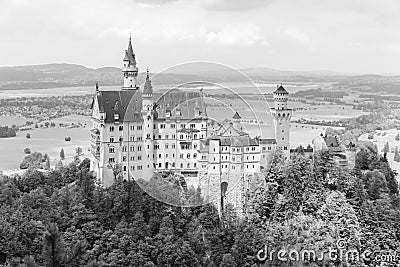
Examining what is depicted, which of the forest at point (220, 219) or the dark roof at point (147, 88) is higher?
the dark roof at point (147, 88)

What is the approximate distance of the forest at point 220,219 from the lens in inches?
1339

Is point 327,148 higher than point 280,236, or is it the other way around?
point 327,148

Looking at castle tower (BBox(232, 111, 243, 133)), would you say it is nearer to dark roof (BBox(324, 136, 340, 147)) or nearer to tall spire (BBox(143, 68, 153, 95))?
tall spire (BBox(143, 68, 153, 95))

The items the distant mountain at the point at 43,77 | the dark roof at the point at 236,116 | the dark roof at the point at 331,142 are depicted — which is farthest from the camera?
the distant mountain at the point at 43,77

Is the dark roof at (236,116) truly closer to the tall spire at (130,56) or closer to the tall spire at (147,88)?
the tall spire at (147,88)

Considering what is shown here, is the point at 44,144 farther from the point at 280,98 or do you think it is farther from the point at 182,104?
the point at 280,98

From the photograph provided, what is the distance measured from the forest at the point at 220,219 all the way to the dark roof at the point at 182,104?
4.61m

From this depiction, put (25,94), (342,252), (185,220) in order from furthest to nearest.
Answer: (25,94) → (185,220) → (342,252)

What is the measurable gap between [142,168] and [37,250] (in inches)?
370

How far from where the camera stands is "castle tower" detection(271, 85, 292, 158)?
39156mm

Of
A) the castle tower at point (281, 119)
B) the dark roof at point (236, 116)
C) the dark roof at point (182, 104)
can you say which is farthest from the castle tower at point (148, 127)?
the castle tower at point (281, 119)

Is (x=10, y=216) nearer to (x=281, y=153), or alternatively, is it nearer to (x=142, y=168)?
(x=142, y=168)

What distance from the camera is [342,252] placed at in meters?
34.7

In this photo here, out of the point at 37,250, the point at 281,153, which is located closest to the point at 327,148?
the point at 281,153
